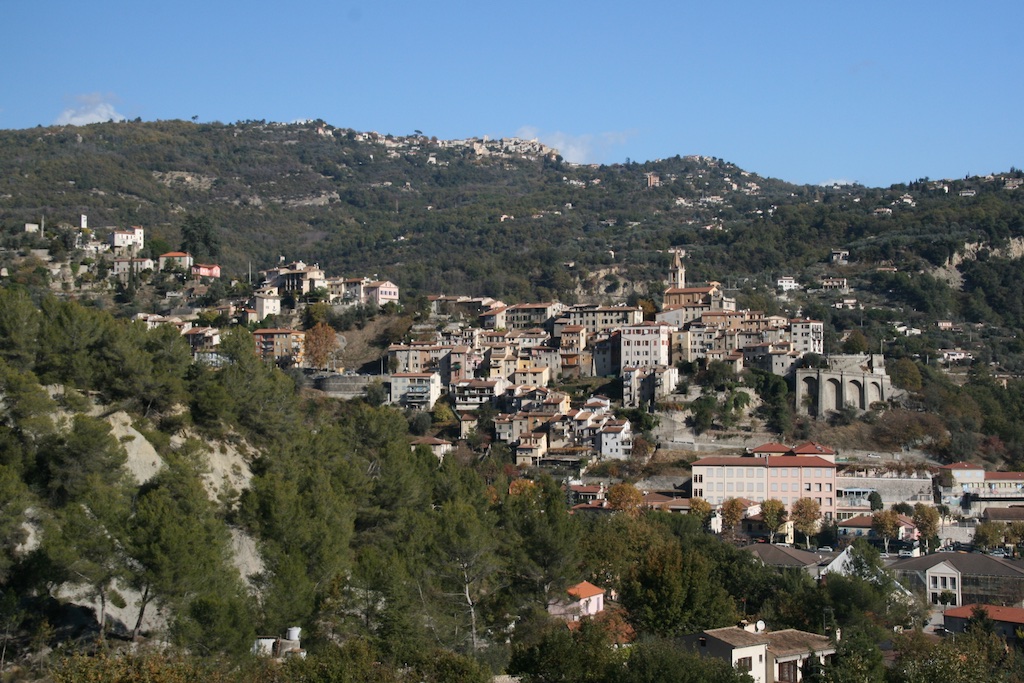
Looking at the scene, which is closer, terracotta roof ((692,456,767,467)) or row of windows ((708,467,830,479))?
row of windows ((708,467,830,479))

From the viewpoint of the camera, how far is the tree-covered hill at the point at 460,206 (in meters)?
97.8

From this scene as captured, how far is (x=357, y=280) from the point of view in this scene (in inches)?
3066

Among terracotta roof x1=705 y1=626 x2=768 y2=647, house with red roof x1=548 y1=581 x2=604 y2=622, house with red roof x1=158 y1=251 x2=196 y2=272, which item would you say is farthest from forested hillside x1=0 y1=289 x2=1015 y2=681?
house with red roof x1=158 y1=251 x2=196 y2=272

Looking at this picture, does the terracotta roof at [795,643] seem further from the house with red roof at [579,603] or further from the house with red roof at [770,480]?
the house with red roof at [770,480]

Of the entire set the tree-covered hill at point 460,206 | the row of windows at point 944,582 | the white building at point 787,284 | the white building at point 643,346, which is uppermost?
the tree-covered hill at point 460,206

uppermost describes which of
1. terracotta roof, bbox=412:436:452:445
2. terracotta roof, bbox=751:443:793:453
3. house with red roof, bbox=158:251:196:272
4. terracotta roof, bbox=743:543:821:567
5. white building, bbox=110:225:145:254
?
white building, bbox=110:225:145:254

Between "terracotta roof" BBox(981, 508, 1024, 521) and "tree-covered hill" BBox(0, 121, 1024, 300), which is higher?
"tree-covered hill" BBox(0, 121, 1024, 300)

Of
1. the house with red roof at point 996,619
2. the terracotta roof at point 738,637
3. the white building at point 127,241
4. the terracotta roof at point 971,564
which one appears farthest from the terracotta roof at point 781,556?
the white building at point 127,241

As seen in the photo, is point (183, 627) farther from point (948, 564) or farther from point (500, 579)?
point (948, 564)

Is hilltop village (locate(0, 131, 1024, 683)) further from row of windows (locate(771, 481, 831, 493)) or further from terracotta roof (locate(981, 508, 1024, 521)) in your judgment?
terracotta roof (locate(981, 508, 1024, 521))

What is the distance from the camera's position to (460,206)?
141750 millimetres

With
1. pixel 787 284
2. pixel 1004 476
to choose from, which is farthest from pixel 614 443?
pixel 787 284

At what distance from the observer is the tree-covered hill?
97.8 meters

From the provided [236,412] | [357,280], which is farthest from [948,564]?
[357,280]
